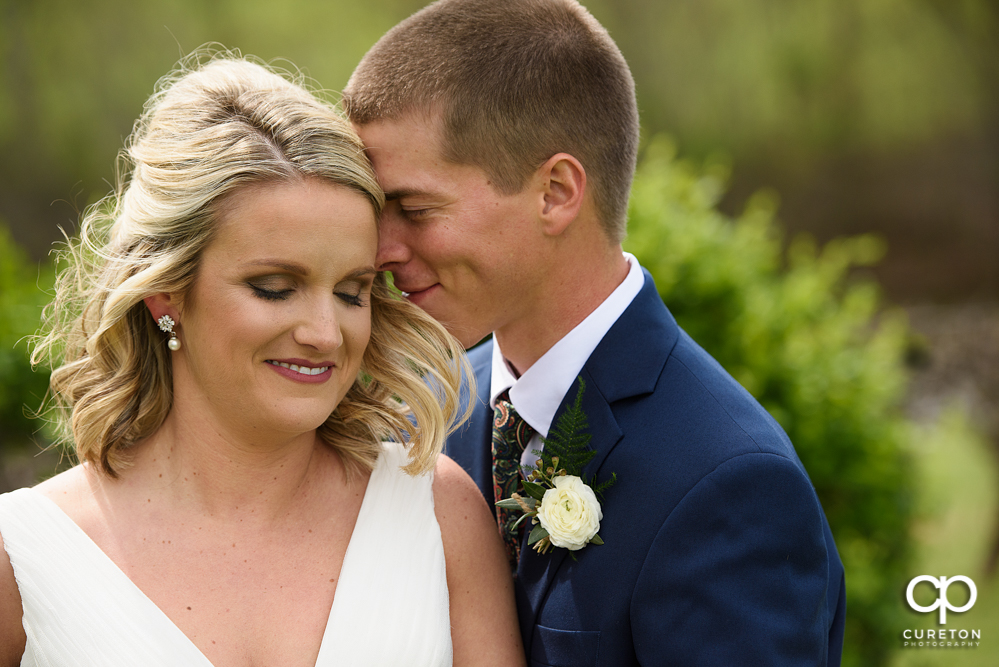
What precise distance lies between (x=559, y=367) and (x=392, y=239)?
61cm

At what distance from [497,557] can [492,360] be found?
0.73m

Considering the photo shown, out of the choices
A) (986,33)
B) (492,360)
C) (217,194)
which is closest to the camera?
(217,194)

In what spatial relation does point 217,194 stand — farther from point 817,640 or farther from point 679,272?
point 679,272

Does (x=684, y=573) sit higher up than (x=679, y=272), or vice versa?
(x=684, y=573)

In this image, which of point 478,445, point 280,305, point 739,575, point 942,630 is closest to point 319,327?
point 280,305

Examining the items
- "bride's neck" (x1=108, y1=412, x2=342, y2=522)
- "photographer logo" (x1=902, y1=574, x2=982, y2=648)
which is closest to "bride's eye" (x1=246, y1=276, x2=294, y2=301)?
"bride's neck" (x1=108, y1=412, x2=342, y2=522)

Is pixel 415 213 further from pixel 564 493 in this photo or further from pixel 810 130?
pixel 810 130

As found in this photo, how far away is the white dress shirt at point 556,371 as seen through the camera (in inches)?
101

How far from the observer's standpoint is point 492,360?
3.03 m

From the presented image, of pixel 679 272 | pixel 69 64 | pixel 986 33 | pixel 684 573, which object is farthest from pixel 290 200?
pixel 986 33

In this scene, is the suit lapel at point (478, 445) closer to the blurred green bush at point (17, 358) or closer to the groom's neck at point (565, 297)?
→ the groom's neck at point (565, 297)

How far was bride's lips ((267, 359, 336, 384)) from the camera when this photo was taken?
7.23ft

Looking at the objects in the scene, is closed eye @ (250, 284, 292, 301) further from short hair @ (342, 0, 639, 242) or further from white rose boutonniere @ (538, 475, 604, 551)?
white rose boutonniere @ (538, 475, 604, 551)

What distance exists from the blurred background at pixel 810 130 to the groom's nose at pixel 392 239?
353 cm
